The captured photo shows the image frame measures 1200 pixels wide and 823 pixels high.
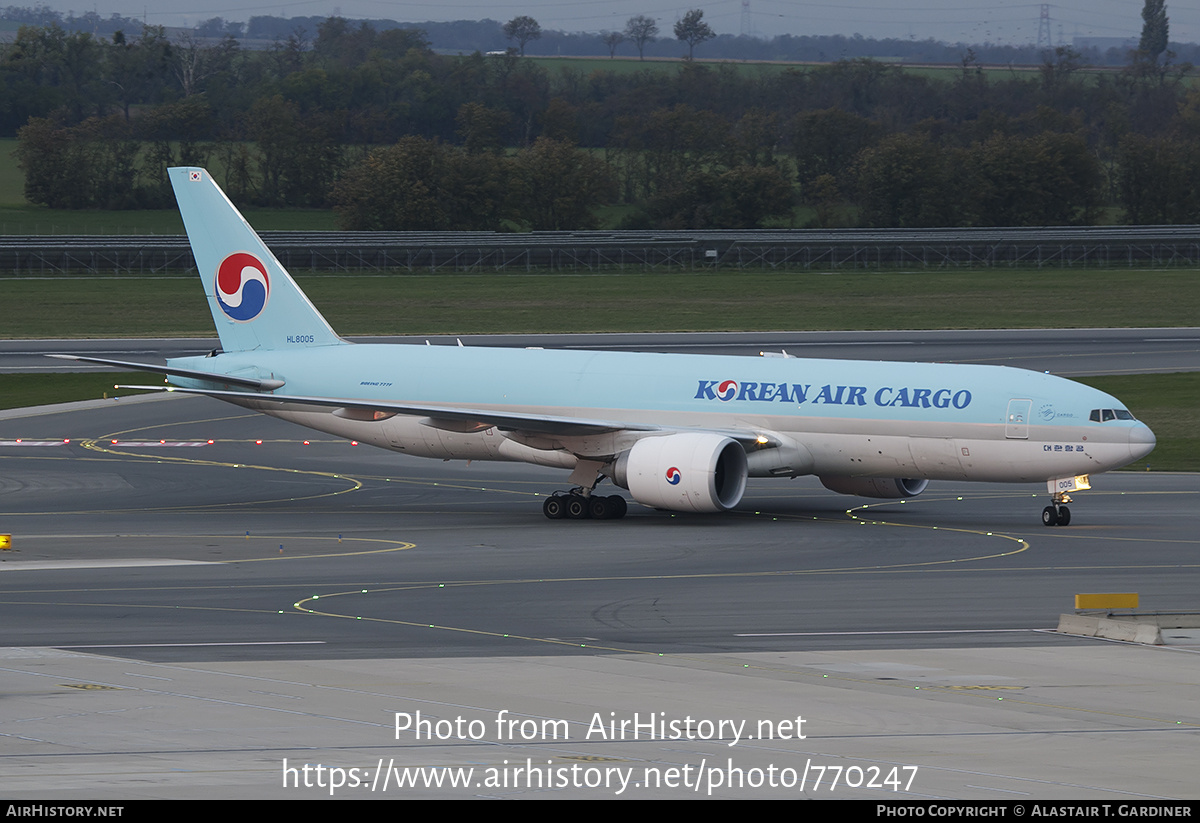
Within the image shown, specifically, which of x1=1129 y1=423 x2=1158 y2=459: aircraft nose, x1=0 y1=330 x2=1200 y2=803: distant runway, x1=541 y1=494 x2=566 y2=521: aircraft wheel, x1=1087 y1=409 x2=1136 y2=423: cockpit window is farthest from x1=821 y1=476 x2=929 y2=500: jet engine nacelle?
x1=541 y1=494 x2=566 y2=521: aircraft wheel

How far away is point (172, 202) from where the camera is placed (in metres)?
179

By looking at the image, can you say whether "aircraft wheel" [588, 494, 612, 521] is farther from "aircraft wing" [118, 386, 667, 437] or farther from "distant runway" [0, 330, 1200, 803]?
"aircraft wing" [118, 386, 667, 437]

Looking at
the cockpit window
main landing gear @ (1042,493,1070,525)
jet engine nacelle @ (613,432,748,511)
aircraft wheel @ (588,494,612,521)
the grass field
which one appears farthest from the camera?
the grass field

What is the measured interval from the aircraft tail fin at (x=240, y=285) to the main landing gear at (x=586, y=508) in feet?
30.6

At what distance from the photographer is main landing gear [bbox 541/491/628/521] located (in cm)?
4000

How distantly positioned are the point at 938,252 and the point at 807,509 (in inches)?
4056

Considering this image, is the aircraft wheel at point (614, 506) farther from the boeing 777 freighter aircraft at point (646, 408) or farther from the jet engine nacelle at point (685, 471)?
the jet engine nacelle at point (685, 471)

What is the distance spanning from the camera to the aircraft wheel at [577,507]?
40000mm

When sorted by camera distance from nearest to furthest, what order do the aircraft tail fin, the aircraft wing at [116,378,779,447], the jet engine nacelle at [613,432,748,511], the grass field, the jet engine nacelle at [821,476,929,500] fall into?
the jet engine nacelle at [613,432,748,511]
the aircraft wing at [116,378,779,447]
the jet engine nacelle at [821,476,929,500]
the aircraft tail fin
the grass field

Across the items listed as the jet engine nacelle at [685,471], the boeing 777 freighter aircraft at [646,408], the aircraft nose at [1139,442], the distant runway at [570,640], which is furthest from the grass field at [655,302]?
the aircraft nose at [1139,442]

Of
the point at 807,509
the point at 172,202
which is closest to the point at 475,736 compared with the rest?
the point at 807,509

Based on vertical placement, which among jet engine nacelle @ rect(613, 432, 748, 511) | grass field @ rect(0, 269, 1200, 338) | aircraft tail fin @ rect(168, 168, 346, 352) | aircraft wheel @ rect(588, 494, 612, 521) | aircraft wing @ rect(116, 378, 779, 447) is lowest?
grass field @ rect(0, 269, 1200, 338)

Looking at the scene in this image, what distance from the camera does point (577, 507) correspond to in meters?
40.1
